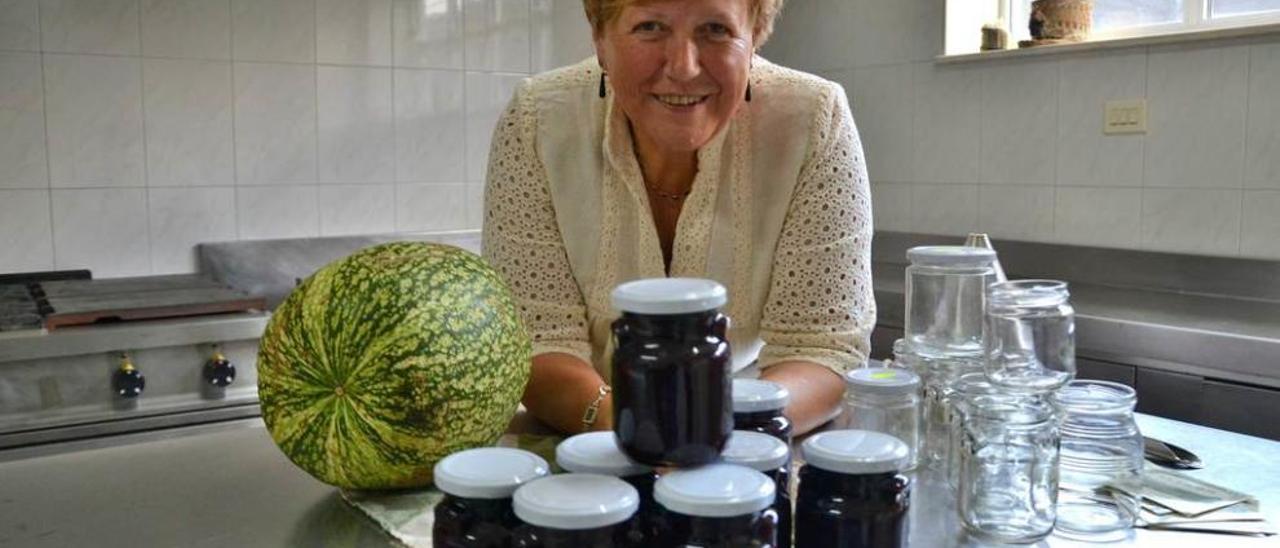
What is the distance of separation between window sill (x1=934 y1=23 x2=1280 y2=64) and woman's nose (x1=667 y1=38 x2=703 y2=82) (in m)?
1.77

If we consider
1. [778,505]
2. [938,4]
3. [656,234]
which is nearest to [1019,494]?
[778,505]

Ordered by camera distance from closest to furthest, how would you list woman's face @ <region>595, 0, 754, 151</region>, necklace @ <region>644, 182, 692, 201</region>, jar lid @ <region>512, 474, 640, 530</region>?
1. jar lid @ <region>512, 474, 640, 530</region>
2. woman's face @ <region>595, 0, 754, 151</region>
3. necklace @ <region>644, 182, 692, 201</region>

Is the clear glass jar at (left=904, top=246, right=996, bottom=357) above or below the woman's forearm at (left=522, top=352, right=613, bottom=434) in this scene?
above

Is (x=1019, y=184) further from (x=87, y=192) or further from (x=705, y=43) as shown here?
(x=87, y=192)

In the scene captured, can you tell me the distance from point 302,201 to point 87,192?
0.50 m

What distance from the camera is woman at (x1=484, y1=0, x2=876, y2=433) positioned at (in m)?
1.24

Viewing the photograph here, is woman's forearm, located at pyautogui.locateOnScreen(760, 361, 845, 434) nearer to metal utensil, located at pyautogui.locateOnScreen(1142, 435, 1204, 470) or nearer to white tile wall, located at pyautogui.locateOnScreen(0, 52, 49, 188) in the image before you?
metal utensil, located at pyautogui.locateOnScreen(1142, 435, 1204, 470)

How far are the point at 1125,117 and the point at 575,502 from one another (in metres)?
2.43

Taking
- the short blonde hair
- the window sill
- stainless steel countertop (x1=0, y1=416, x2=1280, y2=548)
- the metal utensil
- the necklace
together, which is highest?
the window sill

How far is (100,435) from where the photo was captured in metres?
2.02

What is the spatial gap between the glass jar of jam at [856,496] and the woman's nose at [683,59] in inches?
21.4

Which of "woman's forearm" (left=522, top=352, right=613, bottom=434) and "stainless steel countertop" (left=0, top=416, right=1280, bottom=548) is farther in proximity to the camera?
"woman's forearm" (left=522, top=352, right=613, bottom=434)

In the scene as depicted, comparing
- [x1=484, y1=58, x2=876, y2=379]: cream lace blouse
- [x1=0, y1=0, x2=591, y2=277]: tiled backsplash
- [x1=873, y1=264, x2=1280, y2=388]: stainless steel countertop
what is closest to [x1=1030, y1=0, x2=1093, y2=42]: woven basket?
[x1=873, y1=264, x2=1280, y2=388]: stainless steel countertop

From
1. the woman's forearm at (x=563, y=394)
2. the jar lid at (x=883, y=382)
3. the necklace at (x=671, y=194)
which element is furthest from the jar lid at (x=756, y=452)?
the necklace at (x=671, y=194)
